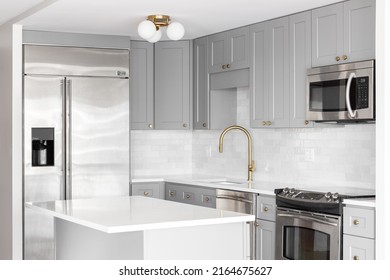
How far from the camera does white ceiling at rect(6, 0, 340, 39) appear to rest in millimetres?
4975

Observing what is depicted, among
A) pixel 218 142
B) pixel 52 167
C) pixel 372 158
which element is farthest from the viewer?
pixel 218 142

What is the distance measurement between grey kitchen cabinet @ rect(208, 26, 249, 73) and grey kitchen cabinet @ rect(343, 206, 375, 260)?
74.8 inches

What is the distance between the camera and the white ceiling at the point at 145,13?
4.98m

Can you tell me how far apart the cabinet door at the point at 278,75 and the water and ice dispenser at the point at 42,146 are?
195 centimetres

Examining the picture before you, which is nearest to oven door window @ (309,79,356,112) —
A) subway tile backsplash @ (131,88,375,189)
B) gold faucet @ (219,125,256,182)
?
subway tile backsplash @ (131,88,375,189)

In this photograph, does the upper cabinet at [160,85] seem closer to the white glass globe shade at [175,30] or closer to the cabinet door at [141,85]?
the cabinet door at [141,85]

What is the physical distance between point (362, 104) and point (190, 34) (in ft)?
7.27

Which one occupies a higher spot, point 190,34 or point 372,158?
point 190,34

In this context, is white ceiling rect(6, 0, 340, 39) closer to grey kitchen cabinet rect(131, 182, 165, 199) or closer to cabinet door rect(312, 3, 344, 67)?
cabinet door rect(312, 3, 344, 67)

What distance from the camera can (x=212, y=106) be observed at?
6.42 metres
